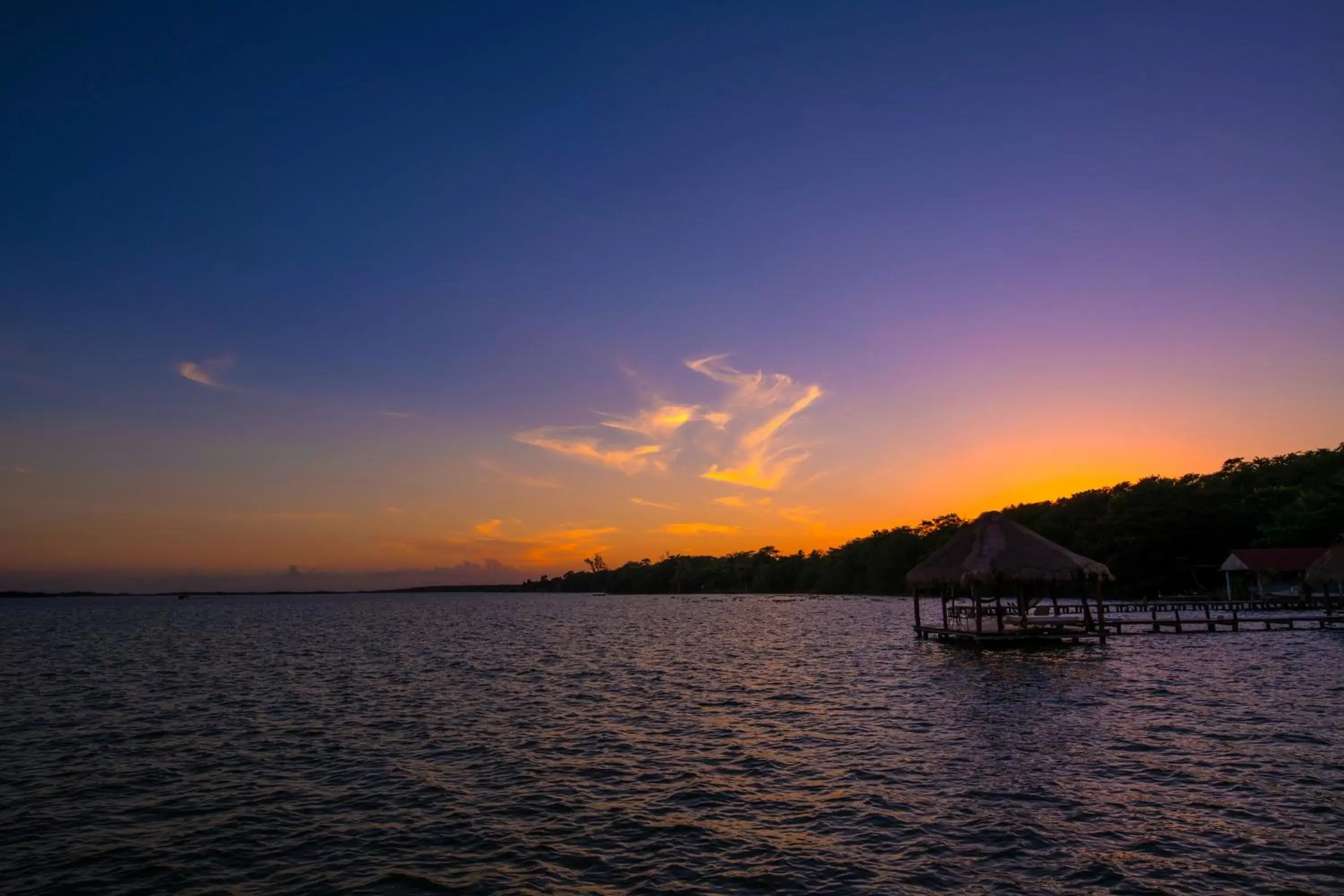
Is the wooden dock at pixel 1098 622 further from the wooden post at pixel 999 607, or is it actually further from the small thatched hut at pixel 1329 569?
the small thatched hut at pixel 1329 569

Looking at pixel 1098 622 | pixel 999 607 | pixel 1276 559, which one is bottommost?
pixel 1098 622

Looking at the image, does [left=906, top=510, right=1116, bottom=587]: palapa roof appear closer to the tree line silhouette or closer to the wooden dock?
the wooden dock

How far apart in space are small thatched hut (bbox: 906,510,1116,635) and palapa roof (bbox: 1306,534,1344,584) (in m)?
20.3

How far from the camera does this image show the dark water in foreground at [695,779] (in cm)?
1301

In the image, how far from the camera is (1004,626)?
49.5 meters

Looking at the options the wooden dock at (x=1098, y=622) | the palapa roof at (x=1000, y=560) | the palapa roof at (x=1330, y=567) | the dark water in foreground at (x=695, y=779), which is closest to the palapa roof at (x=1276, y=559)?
the wooden dock at (x=1098, y=622)

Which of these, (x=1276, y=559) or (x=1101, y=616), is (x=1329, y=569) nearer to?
(x=1276, y=559)

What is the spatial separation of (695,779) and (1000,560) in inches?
1195

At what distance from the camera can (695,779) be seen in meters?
18.8

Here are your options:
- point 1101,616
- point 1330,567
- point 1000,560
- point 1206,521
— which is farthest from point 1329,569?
point 1206,521

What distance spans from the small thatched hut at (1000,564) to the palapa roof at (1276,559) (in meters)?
38.4

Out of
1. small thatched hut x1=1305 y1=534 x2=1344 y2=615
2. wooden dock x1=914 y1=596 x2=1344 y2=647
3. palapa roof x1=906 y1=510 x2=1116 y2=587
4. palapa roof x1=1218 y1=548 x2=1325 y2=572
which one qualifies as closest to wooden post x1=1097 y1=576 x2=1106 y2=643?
wooden dock x1=914 y1=596 x2=1344 y2=647

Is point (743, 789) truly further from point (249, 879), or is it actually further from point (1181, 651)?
point (1181, 651)

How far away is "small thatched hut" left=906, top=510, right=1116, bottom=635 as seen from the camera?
43.5 meters
